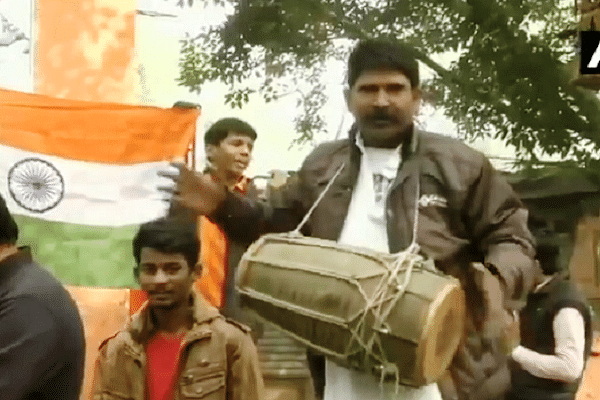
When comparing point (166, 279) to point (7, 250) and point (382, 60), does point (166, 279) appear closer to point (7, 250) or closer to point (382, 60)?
point (7, 250)

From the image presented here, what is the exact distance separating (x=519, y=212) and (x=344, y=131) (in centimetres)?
50

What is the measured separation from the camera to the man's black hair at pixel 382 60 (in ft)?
6.39

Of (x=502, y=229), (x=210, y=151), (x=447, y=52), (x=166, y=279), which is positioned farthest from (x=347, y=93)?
(x=166, y=279)

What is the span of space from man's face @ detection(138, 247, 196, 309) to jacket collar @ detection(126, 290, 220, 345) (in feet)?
0.08

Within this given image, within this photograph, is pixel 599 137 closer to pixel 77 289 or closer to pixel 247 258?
pixel 247 258

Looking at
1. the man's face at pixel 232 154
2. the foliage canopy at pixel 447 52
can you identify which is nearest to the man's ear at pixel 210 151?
the man's face at pixel 232 154

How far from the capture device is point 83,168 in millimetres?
1980

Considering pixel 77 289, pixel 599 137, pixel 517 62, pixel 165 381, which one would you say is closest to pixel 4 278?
pixel 77 289

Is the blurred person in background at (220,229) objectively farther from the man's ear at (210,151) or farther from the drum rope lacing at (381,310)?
the drum rope lacing at (381,310)

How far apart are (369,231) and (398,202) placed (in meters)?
0.11

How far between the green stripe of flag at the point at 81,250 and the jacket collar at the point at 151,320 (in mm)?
105

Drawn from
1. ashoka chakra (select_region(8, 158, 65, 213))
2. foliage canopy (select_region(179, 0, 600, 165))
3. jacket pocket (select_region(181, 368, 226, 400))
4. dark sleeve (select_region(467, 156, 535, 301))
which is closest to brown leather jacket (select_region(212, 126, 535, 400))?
dark sleeve (select_region(467, 156, 535, 301))

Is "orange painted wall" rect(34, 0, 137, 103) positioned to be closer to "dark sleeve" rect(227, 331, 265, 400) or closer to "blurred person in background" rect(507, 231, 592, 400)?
"dark sleeve" rect(227, 331, 265, 400)

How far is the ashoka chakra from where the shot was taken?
1964 millimetres
